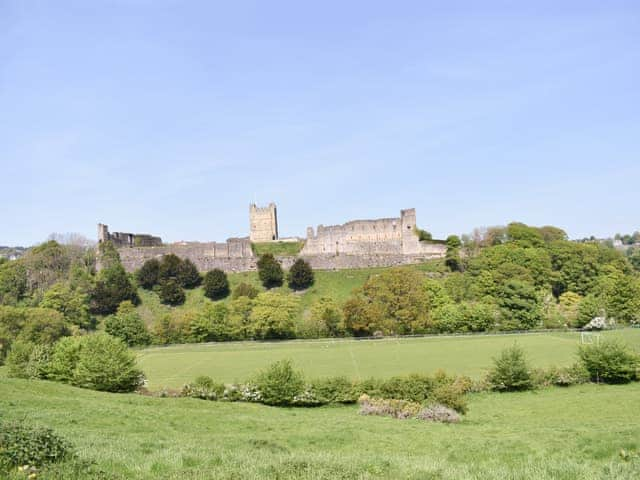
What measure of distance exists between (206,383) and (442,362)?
1725 cm

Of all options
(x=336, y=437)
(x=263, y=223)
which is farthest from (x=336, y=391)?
(x=263, y=223)

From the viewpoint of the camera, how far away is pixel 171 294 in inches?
2793

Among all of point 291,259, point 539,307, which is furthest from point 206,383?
point 291,259

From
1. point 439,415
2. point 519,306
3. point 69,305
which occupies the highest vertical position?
point 69,305

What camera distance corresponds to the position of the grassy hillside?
69.8m

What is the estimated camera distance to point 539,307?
60375 millimetres

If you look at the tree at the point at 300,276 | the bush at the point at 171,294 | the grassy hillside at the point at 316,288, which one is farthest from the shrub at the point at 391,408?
the bush at the point at 171,294

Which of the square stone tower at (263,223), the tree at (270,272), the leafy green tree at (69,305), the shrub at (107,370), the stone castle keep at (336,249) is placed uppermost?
the square stone tower at (263,223)

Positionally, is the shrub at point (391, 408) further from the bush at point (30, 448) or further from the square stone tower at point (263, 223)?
the square stone tower at point (263, 223)

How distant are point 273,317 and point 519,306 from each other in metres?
24.3

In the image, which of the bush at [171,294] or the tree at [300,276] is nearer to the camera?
the bush at [171,294]

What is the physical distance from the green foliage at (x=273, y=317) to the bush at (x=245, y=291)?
5429 mm

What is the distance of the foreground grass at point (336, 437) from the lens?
9.07 metres

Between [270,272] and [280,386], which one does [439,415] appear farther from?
[270,272]
